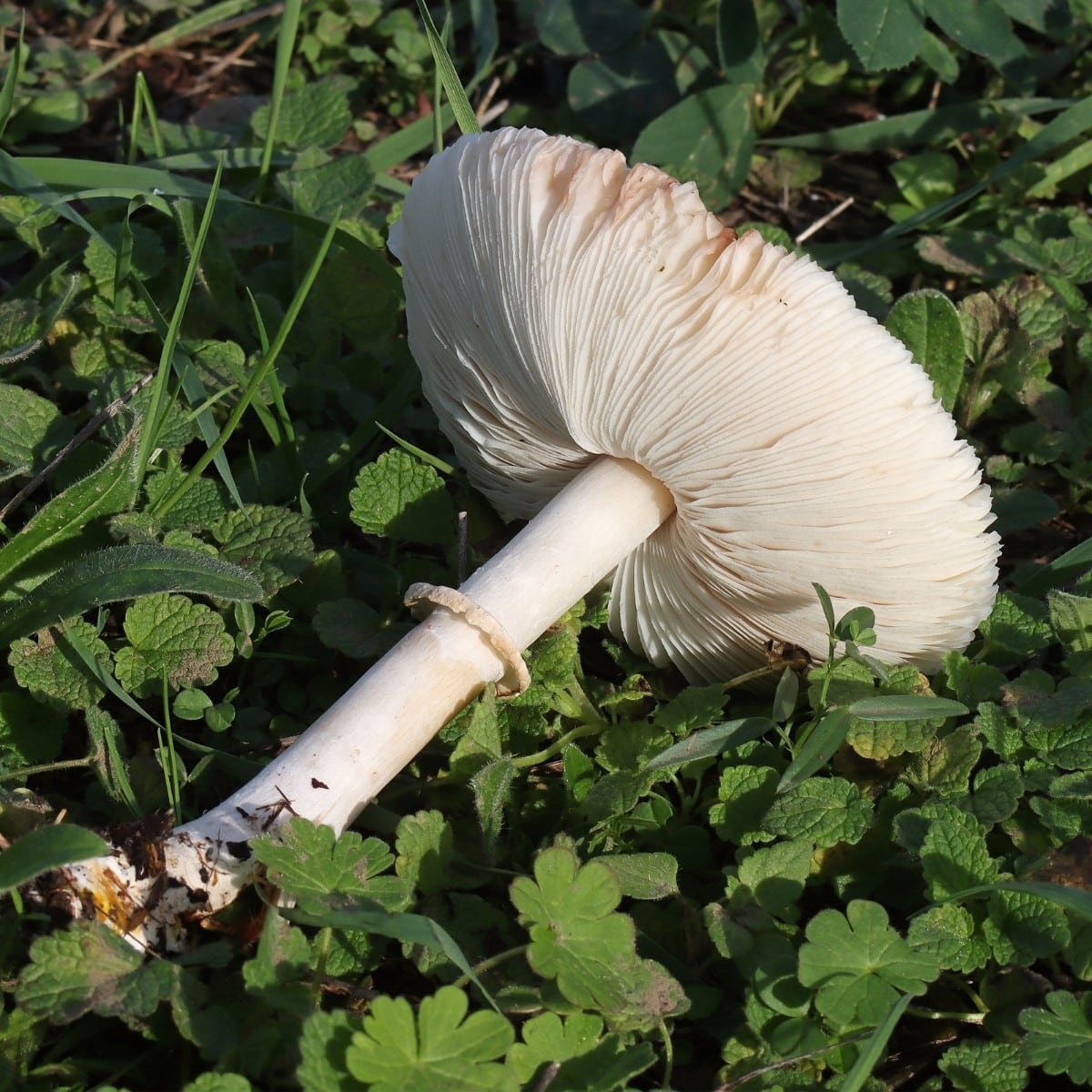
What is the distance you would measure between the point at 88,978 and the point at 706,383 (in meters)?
1.68

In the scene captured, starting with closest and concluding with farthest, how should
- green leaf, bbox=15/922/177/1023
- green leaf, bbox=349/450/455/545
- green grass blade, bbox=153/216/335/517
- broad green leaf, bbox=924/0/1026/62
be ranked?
green leaf, bbox=15/922/177/1023 < green grass blade, bbox=153/216/335/517 < green leaf, bbox=349/450/455/545 < broad green leaf, bbox=924/0/1026/62

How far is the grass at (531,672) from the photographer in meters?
2.18

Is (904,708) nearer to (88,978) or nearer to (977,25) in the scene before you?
(88,978)

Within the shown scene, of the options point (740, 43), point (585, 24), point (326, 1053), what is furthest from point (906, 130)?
point (326, 1053)

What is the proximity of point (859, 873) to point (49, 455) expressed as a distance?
242 centimetres

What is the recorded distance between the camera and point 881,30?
399cm

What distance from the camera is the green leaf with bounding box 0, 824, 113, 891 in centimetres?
206

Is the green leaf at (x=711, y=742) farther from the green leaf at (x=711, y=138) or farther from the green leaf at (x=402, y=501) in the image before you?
the green leaf at (x=711, y=138)

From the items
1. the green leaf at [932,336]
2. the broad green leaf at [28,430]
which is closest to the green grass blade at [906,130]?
the green leaf at [932,336]

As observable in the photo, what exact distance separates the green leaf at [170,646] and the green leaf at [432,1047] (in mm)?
1130

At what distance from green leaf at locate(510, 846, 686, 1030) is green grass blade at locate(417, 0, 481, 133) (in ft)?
7.22

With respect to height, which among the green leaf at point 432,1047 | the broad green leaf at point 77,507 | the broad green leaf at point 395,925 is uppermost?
the broad green leaf at point 77,507

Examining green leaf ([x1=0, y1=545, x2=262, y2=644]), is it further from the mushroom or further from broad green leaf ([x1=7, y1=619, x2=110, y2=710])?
the mushroom

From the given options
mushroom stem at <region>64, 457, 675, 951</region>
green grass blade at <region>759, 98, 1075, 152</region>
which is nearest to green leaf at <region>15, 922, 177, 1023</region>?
mushroom stem at <region>64, 457, 675, 951</region>
